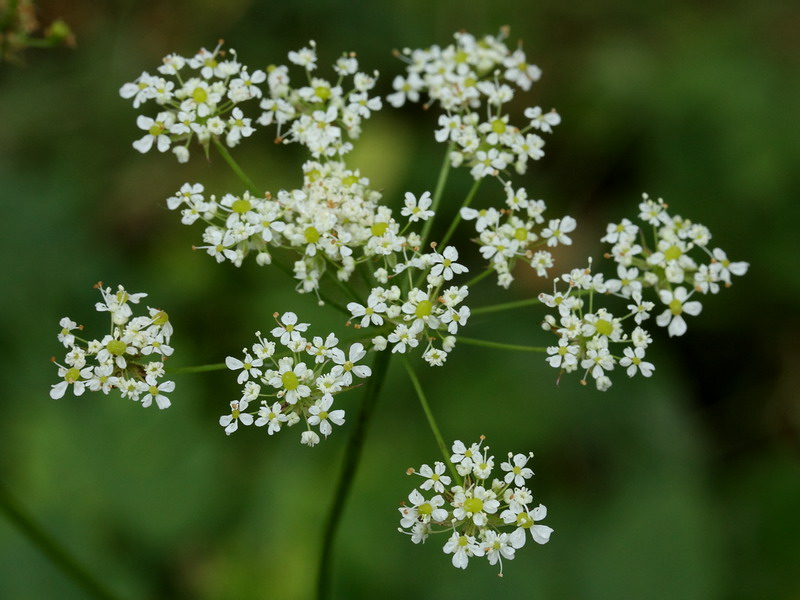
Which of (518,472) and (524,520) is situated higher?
(518,472)

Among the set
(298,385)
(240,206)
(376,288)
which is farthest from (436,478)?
(240,206)

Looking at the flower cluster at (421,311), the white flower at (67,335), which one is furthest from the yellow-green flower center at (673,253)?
the white flower at (67,335)

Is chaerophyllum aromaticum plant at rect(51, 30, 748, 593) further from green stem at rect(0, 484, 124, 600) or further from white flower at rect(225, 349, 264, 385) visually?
green stem at rect(0, 484, 124, 600)

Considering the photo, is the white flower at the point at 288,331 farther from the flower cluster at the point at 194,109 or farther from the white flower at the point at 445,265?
the flower cluster at the point at 194,109

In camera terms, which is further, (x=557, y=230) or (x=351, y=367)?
(x=557, y=230)

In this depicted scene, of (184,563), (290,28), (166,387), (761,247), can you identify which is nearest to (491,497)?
(166,387)

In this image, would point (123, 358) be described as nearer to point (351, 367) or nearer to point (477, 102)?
point (351, 367)

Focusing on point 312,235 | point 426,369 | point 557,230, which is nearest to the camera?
point 312,235

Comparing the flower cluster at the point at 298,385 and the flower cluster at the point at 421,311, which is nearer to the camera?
the flower cluster at the point at 298,385
